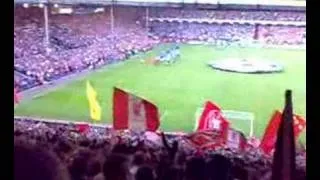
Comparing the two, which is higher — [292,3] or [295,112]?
[292,3]

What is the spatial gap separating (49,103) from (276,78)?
0.78 m

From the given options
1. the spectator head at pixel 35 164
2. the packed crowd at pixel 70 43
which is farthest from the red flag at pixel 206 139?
the spectator head at pixel 35 164

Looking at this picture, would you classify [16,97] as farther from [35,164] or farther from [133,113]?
[133,113]

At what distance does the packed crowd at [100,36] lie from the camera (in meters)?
2.38

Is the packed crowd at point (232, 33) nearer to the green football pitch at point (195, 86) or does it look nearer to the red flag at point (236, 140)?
the green football pitch at point (195, 86)

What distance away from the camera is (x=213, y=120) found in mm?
2361

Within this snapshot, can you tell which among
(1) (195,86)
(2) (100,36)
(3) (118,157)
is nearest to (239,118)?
(1) (195,86)

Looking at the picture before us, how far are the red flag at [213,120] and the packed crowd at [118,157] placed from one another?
7cm

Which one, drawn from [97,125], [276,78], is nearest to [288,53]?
[276,78]

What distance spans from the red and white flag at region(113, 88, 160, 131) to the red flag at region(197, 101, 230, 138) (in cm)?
15

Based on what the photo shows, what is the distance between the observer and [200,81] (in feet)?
7.82

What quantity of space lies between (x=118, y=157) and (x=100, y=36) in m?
0.42
